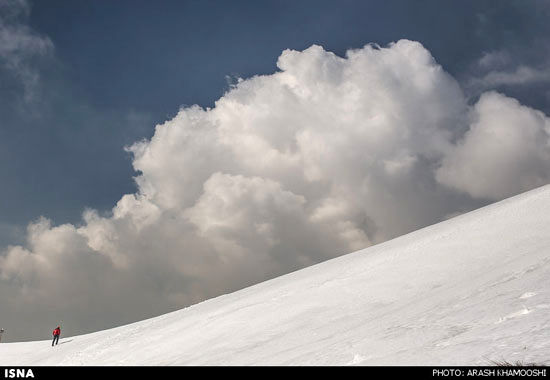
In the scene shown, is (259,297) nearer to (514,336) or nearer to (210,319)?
(210,319)

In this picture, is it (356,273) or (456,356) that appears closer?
(456,356)

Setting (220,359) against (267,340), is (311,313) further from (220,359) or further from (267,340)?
(220,359)

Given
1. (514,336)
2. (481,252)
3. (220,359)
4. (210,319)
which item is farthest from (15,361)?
(514,336)

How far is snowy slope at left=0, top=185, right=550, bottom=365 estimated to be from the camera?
768 cm

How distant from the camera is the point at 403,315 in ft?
35.8

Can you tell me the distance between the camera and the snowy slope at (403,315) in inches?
302

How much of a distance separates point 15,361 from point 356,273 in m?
18.5

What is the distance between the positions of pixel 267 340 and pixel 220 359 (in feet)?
4.89

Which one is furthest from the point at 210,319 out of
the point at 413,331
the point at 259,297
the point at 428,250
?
the point at 413,331

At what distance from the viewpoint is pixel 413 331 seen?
29.9ft
